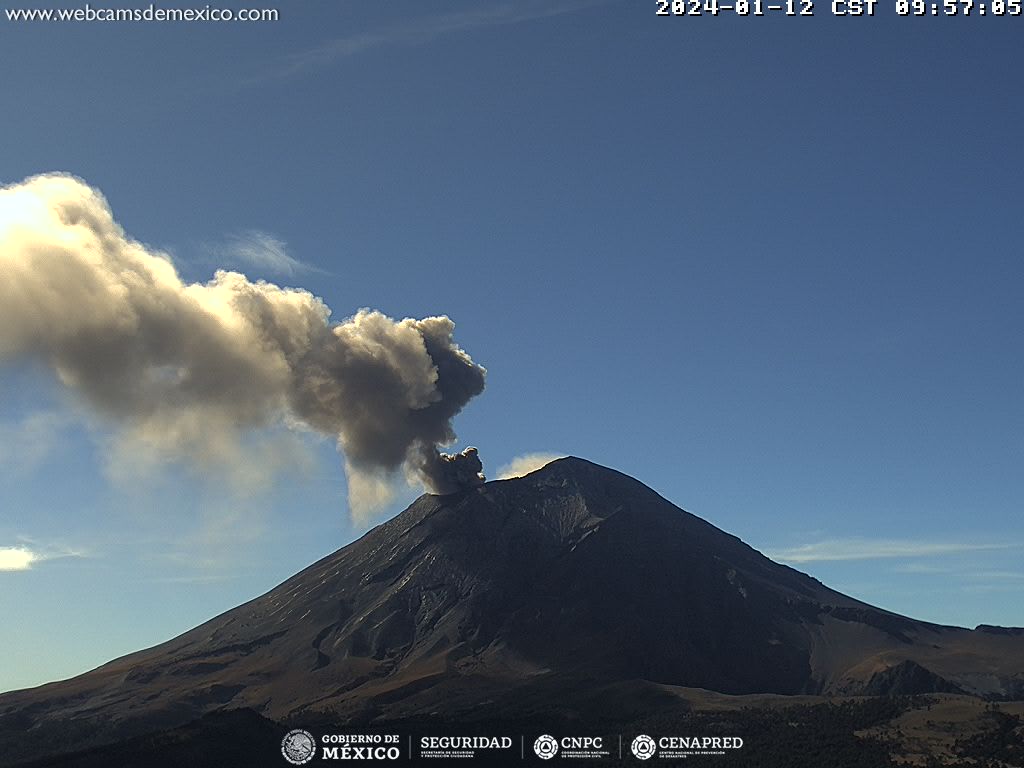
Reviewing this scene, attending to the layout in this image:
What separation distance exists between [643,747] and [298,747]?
6058 centimetres

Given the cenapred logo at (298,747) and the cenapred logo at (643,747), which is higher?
the cenapred logo at (298,747)

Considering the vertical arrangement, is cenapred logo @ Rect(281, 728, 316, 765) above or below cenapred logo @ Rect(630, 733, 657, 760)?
above

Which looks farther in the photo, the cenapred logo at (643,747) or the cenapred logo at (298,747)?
the cenapred logo at (643,747)

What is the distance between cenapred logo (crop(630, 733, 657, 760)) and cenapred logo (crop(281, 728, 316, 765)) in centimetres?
5625

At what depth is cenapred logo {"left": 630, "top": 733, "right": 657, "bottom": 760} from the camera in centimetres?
18900

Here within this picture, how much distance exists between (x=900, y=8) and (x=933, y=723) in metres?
140

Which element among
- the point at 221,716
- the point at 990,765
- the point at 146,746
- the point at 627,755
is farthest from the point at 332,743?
the point at 990,765

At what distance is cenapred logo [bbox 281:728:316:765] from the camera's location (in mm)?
171688

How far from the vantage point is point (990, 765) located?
170375mm

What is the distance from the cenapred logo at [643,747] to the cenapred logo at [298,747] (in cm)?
5625

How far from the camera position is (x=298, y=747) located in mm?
177250

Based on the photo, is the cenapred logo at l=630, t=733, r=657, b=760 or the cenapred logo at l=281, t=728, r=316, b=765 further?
the cenapred logo at l=630, t=733, r=657, b=760

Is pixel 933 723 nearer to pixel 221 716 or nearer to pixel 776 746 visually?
pixel 776 746

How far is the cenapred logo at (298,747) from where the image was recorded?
171688mm
